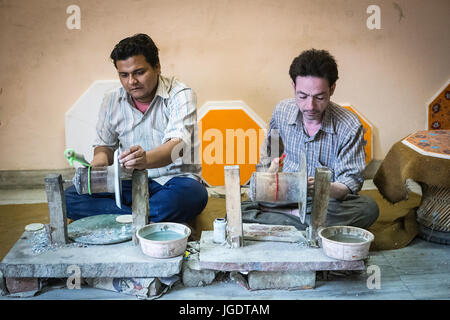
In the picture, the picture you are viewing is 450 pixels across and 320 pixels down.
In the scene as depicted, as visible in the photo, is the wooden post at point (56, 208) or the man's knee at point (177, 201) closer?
the wooden post at point (56, 208)

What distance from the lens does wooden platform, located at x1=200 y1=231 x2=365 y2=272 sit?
2.30 meters

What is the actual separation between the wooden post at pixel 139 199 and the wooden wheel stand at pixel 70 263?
0.45 ft

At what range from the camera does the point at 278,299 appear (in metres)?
2.30

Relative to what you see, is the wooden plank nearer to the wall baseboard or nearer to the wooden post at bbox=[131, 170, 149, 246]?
the wooden post at bbox=[131, 170, 149, 246]

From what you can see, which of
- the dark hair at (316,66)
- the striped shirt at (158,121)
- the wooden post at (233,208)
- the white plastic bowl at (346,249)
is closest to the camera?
the white plastic bowl at (346,249)

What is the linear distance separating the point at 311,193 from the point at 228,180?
51cm

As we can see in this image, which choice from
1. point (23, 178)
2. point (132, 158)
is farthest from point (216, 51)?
point (132, 158)

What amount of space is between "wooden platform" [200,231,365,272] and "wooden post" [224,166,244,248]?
70mm

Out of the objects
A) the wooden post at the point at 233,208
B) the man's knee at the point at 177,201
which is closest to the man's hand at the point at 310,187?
the wooden post at the point at 233,208

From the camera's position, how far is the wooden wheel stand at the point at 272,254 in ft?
7.57

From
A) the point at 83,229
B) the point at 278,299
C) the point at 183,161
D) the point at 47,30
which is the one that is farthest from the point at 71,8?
the point at 278,299

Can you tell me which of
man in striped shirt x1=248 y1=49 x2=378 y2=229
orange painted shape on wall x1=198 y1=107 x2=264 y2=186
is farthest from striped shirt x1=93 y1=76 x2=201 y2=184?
orange painted shape on wall x1=198 y1=107 x2=264 y2=186

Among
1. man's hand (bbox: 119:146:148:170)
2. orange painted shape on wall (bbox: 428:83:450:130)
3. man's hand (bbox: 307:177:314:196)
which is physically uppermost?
orange painted shape on wall (bbox: 428:83:450:130)

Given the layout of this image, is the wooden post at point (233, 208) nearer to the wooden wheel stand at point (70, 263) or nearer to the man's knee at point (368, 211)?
the wooden wheel stand at point (70, 263)
